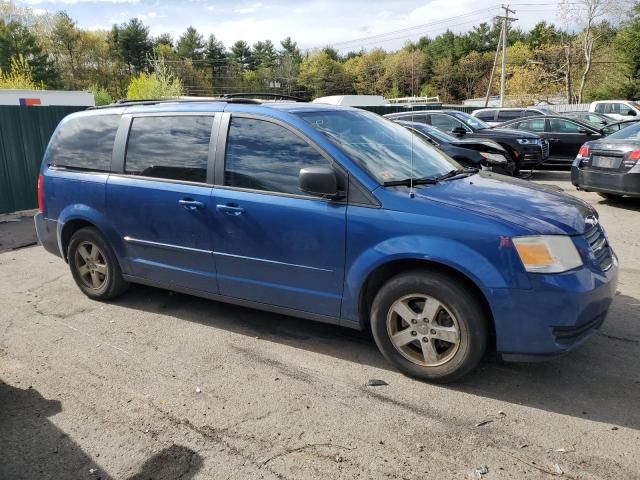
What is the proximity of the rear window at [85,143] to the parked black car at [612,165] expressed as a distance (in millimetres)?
7744

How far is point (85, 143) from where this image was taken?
512cm

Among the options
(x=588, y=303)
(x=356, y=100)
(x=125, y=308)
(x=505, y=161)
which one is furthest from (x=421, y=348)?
(x=356, y=100)

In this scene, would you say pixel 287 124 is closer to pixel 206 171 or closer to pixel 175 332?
pixel 206 171

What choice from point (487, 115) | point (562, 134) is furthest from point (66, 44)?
point (562, 134)

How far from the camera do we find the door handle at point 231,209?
4.02m

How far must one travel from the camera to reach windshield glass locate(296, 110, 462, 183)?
3.83 m

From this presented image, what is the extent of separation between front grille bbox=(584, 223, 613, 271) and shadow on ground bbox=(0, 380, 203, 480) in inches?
107

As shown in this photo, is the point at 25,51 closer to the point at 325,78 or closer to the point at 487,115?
the point at 325,78

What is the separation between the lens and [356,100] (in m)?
32.0

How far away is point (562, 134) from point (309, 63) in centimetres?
8254

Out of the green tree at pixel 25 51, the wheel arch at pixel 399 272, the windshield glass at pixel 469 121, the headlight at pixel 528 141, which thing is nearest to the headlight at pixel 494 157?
the headlight at pixel 528 141

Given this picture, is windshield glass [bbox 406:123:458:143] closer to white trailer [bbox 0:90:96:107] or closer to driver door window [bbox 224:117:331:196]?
driver door window [bbox 224:117:331:196]

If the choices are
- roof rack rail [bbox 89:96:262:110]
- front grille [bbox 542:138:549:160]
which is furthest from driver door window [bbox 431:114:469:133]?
roof rack rail [bbox 89:96:262:110]

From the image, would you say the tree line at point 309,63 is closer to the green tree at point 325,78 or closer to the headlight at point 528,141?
the green tree at point 325,78
